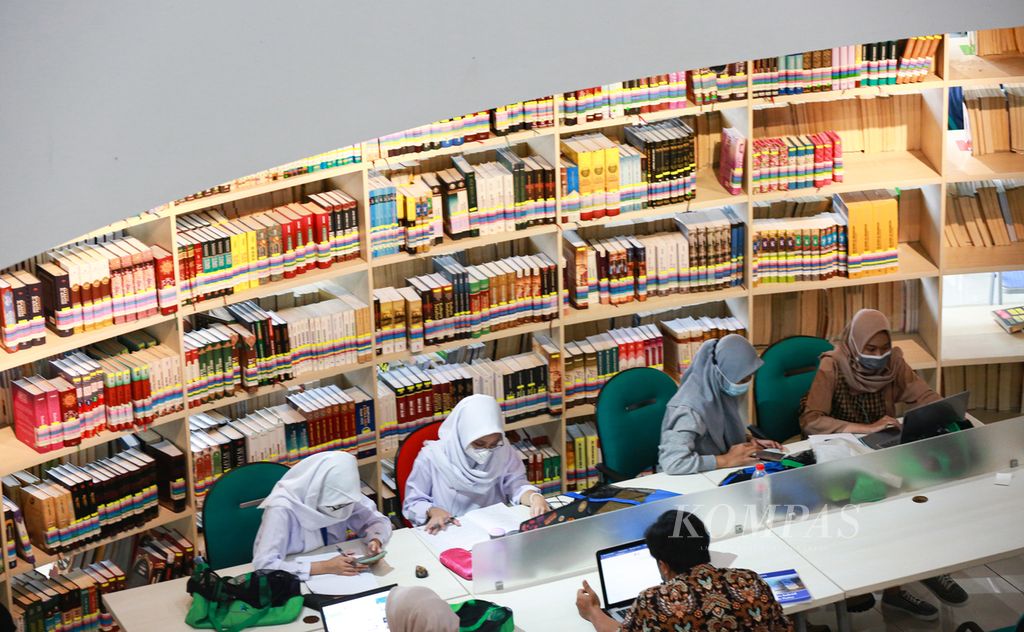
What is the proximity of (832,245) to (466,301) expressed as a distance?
1.94 m

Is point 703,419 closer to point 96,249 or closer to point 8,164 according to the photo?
point 96,249

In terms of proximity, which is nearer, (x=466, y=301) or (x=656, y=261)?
(x=466, y=301)

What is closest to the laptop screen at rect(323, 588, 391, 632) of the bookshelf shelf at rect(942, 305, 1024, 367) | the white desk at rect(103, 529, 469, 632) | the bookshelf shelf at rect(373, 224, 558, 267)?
the white desk at rect(103, 529, 469, 632)

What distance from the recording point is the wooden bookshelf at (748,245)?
5.41 metres

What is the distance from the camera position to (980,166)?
20.5 feet

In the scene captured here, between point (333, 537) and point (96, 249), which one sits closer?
point (333, 537)

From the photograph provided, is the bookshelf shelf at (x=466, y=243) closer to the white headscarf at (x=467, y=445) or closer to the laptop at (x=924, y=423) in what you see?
the white headscarf at (x=467, y=445)

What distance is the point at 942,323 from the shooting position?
6680 millimetres

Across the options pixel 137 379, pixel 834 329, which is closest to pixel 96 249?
pixel 137 379

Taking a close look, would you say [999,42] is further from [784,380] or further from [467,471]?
[467,471]

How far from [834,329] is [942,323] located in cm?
61

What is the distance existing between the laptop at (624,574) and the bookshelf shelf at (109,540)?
85.1 inches

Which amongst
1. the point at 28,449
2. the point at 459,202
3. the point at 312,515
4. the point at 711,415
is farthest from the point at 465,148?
the point at 28,449

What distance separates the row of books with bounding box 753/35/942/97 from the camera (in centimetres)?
591
